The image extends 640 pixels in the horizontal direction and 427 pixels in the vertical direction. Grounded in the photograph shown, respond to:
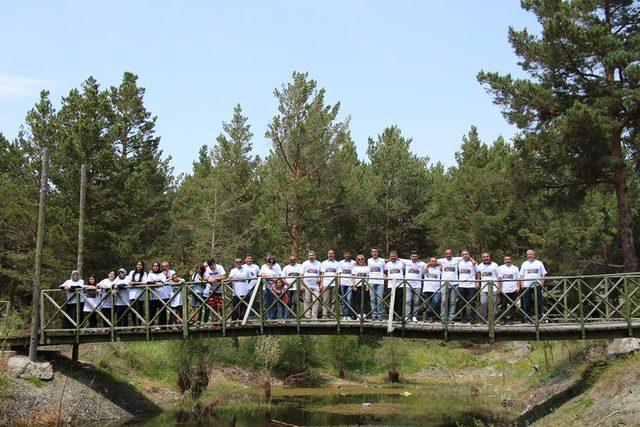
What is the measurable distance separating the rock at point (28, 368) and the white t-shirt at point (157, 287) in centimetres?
318

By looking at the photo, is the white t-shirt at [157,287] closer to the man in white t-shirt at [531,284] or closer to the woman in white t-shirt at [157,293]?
the woman in white t-shirt at [157,293]

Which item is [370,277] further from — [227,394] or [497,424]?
[227,394]

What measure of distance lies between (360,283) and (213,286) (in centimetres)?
339

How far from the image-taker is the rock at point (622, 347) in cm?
1592

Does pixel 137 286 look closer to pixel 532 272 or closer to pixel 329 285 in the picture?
pixel 329 285

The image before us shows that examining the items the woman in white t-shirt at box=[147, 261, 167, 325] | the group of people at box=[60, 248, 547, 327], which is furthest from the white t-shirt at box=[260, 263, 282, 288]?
the woman in white t-shirt at box=[147, 261, 167, 325]

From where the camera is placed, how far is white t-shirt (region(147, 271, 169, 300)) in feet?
55.3

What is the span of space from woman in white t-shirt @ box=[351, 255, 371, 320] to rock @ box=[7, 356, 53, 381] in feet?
24.6

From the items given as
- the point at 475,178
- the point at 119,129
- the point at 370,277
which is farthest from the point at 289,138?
the point at 370,277

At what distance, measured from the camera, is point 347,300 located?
16.0m

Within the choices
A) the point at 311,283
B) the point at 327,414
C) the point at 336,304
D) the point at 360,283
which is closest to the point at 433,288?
the point at 360,283

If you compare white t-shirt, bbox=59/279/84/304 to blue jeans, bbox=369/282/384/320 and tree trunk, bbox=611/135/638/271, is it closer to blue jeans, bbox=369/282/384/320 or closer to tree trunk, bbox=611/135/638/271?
blue jeans, bbox=369/282/384/320

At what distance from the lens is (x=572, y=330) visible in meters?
14.9

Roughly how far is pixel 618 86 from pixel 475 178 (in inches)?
622
